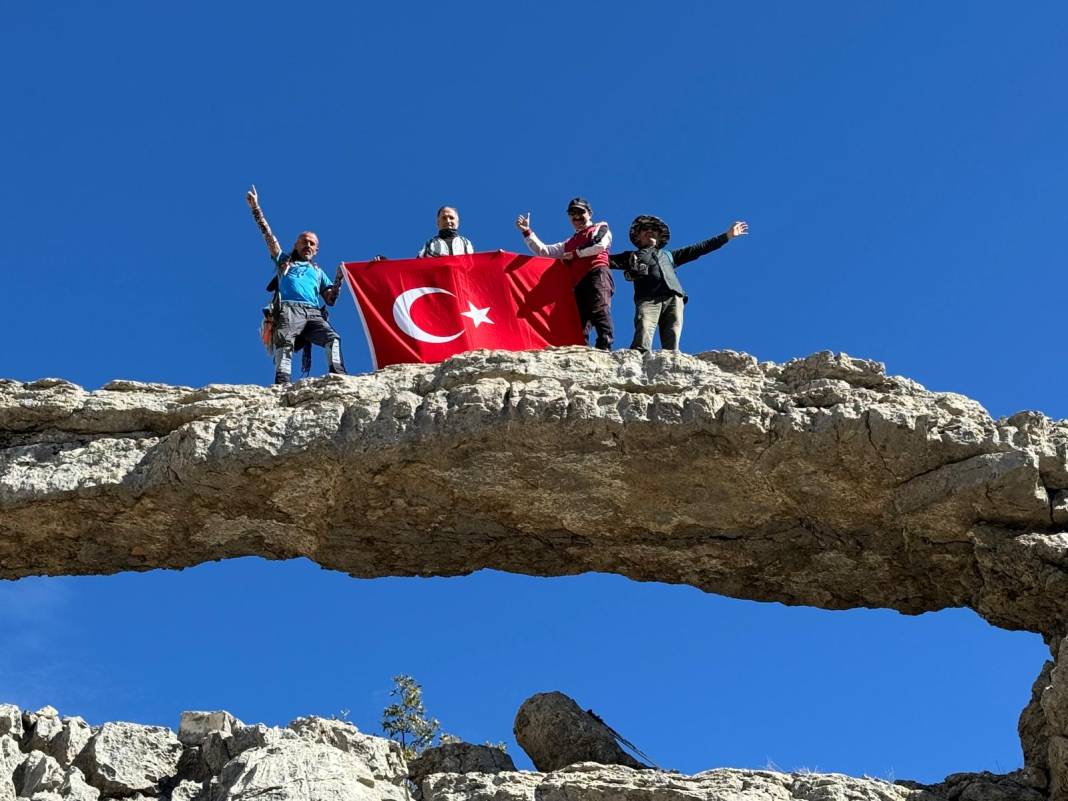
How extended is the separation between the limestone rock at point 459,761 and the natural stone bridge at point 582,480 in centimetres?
206

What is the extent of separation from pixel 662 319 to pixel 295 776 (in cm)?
577

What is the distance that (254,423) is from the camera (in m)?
13.8

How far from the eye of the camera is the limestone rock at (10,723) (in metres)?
13.0

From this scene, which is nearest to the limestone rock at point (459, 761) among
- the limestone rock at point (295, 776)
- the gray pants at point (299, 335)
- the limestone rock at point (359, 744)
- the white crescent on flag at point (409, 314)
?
the limestone rock at point (359, 744)

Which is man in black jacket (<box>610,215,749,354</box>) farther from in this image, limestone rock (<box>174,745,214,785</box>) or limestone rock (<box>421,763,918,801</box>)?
limestone rock (<box>174,745,214,785</box>)

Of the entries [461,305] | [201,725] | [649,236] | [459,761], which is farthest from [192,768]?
[649,236]

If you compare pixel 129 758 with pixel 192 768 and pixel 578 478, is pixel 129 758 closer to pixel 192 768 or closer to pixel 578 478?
pixel 192 768

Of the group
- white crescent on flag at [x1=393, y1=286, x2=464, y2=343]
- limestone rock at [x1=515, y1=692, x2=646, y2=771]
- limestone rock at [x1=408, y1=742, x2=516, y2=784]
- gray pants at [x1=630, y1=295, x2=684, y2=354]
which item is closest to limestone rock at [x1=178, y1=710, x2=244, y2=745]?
limestone rock at [x1=408, y1=742, x2=516, y2=784]

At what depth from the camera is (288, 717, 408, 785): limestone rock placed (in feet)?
41.0

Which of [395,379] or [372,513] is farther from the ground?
[395,379]

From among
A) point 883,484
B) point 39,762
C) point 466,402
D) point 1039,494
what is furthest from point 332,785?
point 1039,494

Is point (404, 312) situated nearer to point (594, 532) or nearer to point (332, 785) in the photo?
point (594, 532)

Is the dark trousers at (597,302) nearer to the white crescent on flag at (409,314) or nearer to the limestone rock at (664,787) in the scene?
the white crescent on flag at (409,314)

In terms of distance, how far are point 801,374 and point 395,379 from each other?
3.61 m
